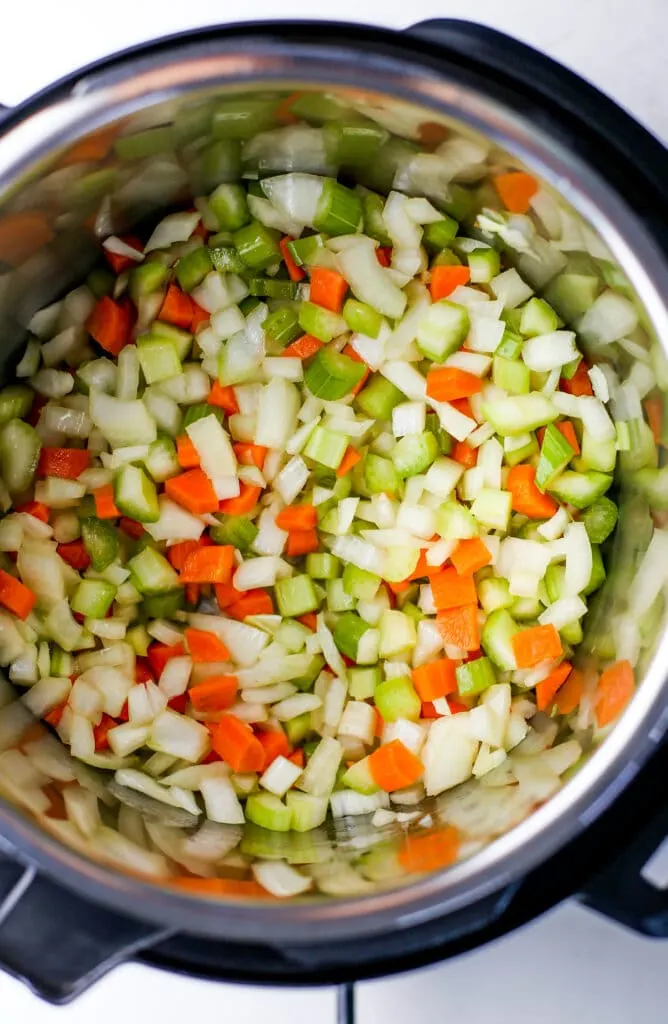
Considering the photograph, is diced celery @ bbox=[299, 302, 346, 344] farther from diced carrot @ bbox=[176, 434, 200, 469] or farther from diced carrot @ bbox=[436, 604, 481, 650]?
diced carrot @ bbox=[436, 604, 481, 650]

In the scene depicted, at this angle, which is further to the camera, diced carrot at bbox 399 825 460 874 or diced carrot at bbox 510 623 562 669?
diced carrot at bbox 510 623 562 669

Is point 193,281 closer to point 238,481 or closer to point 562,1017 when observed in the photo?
point 238,481

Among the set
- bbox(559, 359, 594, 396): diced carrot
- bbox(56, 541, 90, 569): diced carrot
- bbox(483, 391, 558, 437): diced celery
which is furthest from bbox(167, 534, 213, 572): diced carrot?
bbox(559, 359, 594, 396): diced carrot

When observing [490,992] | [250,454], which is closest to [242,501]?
[250,454]

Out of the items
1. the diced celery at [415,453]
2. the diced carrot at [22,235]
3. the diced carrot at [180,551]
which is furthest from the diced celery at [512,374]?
the diced carrot at [22,235]

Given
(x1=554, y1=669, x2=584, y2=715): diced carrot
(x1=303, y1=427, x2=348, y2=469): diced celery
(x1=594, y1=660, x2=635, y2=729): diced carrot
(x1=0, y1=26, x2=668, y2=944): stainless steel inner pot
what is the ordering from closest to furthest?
(x1=0, y1=26, x2=668, y2=944): stainless steel inner pot < (x1=594, y1=660, x2=635, y2=729): diced carrot < (x1=554, y1=669, x2=584, y2=715): diced carrot < (x1=303, y1=427, x2=348, y2=469): diced celery

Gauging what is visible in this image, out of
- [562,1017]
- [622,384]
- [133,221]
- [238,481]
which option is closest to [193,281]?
[133,221]

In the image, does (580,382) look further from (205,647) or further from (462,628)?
(205,647)
